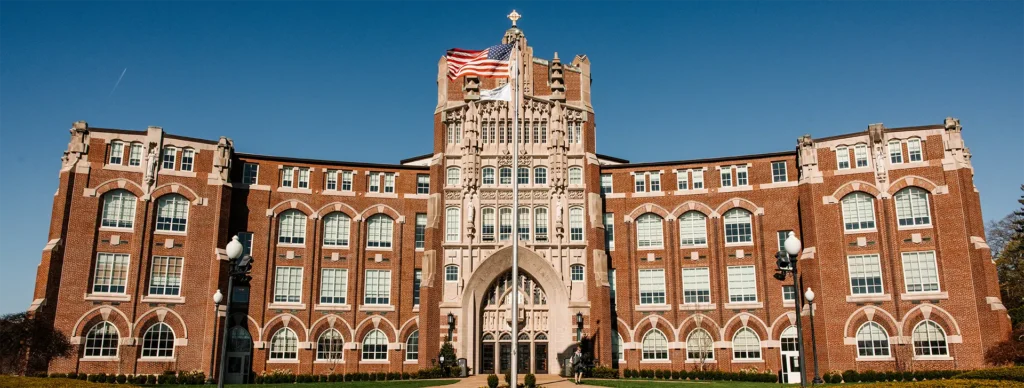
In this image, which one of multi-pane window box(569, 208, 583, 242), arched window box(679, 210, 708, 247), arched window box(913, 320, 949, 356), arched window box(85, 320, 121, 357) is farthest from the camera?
arched window box(679, 210, 708, 247)

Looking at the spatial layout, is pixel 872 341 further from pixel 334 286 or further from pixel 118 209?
pixel 118 209

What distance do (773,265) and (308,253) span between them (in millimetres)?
28046

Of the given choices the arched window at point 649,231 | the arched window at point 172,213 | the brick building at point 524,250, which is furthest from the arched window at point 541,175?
the arched window at point 172,213

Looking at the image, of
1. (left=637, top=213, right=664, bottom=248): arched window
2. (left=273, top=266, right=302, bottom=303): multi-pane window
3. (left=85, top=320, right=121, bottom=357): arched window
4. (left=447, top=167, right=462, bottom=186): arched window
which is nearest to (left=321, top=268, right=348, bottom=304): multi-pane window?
(left=273, top=266, right=302, bottom=303): multi-pane window

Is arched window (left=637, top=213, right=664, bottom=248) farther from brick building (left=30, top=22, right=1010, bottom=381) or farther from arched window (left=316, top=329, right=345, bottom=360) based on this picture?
arched window (left=316, top=329, right=345, bottom=360)

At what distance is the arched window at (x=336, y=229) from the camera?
161 feet

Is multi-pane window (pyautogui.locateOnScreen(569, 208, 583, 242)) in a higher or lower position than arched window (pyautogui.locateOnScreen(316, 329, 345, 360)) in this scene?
higher

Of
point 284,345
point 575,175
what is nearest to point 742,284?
point 575,175

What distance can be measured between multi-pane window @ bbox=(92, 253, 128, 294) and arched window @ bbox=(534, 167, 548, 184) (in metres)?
23.9

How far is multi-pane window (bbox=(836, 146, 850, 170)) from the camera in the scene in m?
45.0

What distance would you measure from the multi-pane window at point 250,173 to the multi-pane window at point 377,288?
906 cm

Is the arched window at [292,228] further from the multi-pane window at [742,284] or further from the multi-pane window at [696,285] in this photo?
the multi-pane window at [742,284]

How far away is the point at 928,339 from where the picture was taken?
41.6 m

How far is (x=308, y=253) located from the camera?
48312 millimetres
